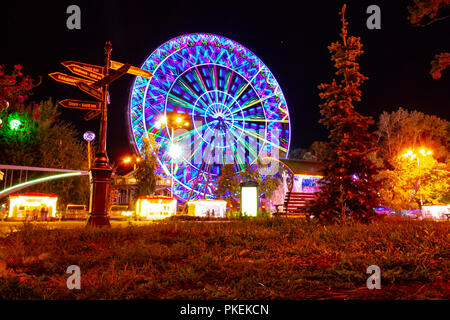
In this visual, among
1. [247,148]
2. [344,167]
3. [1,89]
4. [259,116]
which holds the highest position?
[259,116]

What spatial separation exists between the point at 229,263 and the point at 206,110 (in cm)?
2452

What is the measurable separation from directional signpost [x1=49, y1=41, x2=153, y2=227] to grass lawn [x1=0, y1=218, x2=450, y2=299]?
1.95 m

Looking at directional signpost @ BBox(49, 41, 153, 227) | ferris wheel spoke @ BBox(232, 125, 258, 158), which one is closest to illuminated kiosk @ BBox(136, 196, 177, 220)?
directional signpost @ BBox(49, 41, 153, 227)

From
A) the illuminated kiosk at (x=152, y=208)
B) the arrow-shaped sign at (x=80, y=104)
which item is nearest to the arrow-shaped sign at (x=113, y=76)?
the arrow-shaped sign at (x=80, y=104)

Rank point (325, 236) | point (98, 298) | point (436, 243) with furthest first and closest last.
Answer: point (325, 236), point (436, 243), point (98, 298)

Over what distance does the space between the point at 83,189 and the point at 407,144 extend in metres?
31.5

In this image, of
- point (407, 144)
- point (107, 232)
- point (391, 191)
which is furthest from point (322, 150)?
point (407, 144)

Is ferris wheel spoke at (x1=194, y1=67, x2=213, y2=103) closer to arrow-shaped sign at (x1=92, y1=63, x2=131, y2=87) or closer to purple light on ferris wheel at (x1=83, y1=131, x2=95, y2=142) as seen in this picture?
purple light on ferris wheel at (x1=83, y1=131, x2=95, y2=142)

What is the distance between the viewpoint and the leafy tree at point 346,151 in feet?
27.2

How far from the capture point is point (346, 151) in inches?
332

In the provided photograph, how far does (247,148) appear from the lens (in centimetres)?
2998

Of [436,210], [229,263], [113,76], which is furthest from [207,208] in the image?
[436,210]

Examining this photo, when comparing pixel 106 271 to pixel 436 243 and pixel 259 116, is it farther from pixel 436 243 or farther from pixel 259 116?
pixel 259 116

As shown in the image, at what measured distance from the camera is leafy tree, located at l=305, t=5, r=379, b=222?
8305 mm
